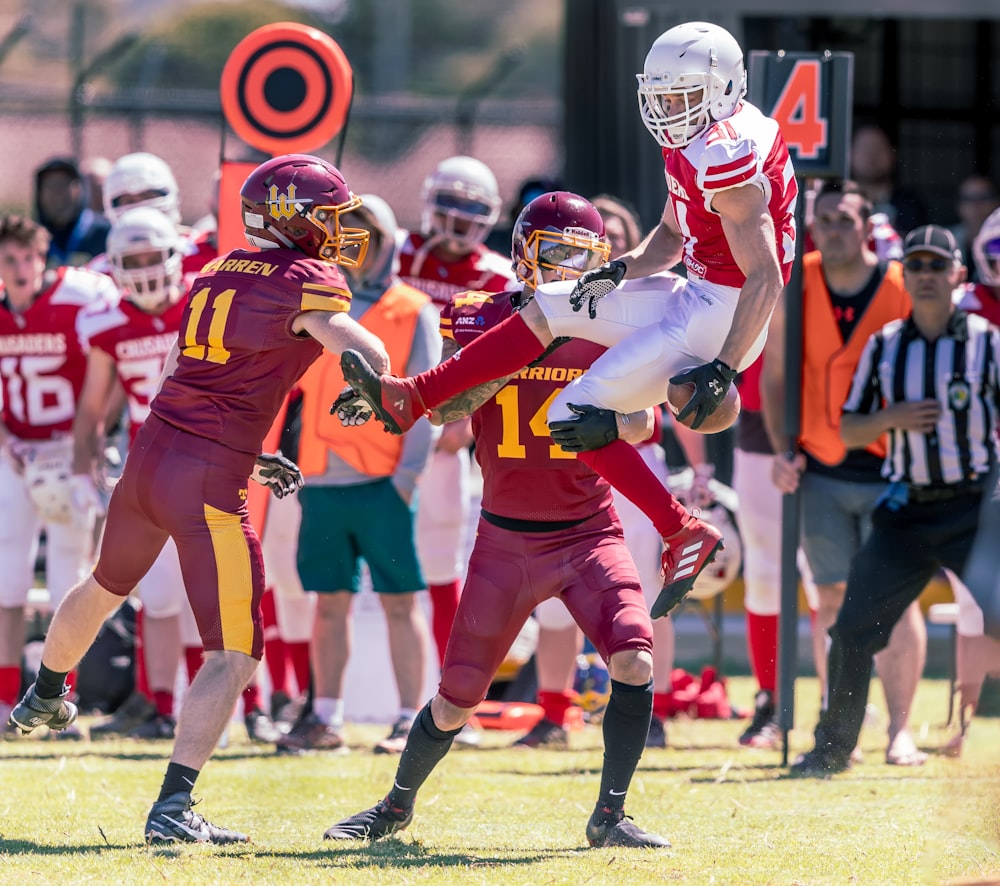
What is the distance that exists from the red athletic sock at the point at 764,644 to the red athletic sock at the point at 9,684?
310cm

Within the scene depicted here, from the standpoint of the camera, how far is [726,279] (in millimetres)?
5090

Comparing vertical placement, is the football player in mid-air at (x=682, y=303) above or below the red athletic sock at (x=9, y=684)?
above

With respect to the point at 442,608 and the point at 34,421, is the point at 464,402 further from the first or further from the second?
the point at 34,421

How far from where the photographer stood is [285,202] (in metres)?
5.21

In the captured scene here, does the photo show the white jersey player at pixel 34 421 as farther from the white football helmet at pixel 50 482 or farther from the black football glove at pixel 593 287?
the black football glove at pixel 593 287

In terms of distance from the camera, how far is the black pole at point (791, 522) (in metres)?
6.80

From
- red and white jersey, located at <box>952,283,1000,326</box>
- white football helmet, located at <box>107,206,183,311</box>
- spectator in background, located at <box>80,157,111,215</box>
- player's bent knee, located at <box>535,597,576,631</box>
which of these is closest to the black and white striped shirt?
red and white jersey, located at <box>952,283,1000,326</box>

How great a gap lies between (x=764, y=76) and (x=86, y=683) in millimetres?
3922

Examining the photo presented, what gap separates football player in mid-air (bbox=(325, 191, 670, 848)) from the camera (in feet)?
16.8

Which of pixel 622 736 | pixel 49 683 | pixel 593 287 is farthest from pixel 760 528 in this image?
pixel 49 683

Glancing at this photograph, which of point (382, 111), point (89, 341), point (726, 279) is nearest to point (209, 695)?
point (726, 279)

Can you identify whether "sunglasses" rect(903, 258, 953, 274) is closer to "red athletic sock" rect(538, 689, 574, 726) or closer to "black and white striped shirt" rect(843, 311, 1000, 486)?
"black and white striped shirt" rect(843, 311, 1000, 486)

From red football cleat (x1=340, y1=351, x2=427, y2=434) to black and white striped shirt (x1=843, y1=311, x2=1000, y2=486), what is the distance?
7.61 ft

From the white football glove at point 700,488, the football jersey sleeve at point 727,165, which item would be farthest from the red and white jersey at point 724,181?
the white football glove at point 700,488
